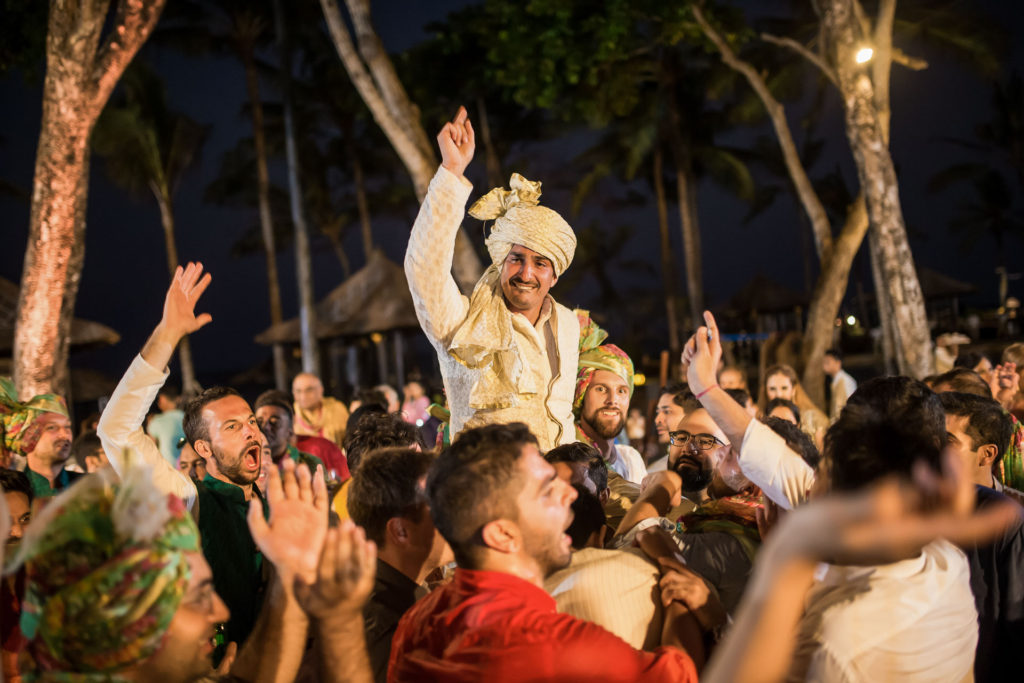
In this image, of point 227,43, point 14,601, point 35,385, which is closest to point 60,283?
point 35,385

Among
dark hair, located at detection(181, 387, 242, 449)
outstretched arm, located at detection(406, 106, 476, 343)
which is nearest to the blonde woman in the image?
outstretched arm, located at detection(406, 106, 476, 343)

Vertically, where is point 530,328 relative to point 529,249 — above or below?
below

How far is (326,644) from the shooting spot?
2098mm

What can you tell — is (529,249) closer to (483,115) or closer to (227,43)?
(227,43)

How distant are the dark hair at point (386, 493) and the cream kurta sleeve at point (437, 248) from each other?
897 millimetres

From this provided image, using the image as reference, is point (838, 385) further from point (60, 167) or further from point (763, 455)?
point (60, 167)

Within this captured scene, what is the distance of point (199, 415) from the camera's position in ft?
12.6

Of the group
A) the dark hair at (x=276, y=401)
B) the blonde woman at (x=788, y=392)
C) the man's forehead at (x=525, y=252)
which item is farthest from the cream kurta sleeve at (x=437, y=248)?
the blonde woman at (x=788, y=392)

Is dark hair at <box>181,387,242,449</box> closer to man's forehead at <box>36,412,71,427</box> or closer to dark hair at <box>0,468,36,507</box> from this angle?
Answer: dark hair at <box>0,468,36,507</box>

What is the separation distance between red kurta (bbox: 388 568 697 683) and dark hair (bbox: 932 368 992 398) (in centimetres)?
392

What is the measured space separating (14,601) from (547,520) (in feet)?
6.72

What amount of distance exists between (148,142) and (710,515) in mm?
28723

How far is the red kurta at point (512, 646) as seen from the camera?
6.68 feet

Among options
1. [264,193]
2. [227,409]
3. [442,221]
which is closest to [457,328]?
[442,221]
